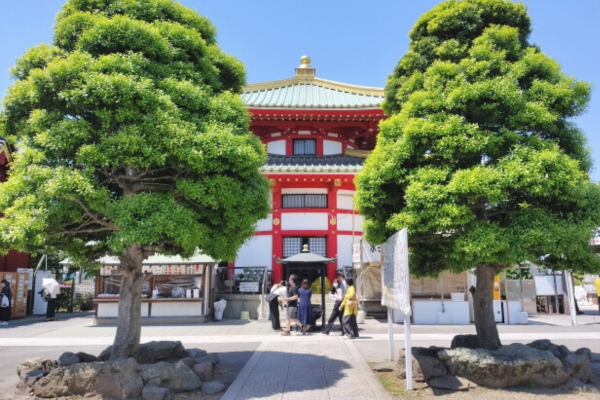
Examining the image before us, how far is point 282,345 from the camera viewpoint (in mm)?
10758

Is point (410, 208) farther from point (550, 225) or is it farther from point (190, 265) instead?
point (190, 265)

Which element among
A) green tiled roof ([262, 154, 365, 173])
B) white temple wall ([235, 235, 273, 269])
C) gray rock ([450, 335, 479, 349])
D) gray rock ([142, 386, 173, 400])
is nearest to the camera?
gray rock ([142, 386, 173, 400])

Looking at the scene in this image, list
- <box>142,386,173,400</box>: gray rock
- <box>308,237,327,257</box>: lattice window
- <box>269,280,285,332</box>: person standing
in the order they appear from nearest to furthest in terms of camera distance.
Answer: <box>142,386,173,400</box>: gray rock < <box>269,280,285,332</box>: person standing < <box>308,237,327,257</box>: lattice window

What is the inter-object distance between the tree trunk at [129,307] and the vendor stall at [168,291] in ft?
28.5

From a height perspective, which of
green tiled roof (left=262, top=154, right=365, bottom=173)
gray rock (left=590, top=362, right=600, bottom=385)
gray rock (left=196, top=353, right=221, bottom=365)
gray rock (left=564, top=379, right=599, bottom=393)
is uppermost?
green tiled roof (left=262, top=154, right=365, bottom=173)

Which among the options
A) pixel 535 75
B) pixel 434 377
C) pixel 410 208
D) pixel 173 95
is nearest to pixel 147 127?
pixel 173 95

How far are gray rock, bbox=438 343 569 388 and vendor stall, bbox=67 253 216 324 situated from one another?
11.6 m

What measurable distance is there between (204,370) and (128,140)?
4104 mm

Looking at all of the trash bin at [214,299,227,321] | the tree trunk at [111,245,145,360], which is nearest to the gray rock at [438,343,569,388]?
the tree trunk at [111,245,145,360]

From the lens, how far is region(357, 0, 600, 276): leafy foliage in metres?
6.45

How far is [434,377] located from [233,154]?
489cm

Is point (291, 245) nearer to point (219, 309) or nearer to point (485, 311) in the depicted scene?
point (219, 309)

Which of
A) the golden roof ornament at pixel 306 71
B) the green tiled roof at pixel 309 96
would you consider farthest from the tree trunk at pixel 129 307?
the golden roof ornament at pixel 306 71

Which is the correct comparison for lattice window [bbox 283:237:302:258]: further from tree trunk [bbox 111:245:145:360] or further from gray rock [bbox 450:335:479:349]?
tree trunk [bbox 111:245:145:360]
